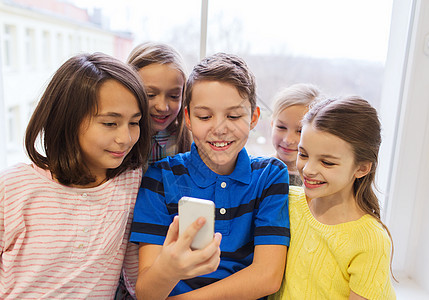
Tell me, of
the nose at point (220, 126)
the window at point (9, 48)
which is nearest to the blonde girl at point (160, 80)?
the nose at point (220, 126)

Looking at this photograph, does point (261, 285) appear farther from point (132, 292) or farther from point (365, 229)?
point (132, 292)

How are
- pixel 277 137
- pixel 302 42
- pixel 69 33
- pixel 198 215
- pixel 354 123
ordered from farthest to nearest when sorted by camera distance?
pixel 69 33 < pixel 302 42 < pixel 277 137 < pixel 354 123 < pixel 198 215

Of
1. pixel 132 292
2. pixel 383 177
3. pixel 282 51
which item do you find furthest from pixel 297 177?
pixel 132 292

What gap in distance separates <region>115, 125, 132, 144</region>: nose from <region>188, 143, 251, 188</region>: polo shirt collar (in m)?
0.16

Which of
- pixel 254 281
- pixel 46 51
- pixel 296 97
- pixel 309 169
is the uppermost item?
pixel 46 51

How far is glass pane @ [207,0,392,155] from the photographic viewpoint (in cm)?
126

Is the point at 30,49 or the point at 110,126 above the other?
the point at 30,49

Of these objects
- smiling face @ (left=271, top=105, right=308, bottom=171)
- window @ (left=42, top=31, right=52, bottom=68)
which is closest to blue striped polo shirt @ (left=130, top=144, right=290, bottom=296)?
smiling face @ (left=271, top=105, right=308, bottom=171)

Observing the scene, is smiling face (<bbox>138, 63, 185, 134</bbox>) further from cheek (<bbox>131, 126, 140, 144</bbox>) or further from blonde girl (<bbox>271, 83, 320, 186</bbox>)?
blonde girl (<bbox>271, 83, 320, 186</bbox>)

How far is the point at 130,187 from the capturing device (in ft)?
2.99

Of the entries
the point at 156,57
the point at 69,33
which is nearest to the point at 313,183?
the point at 156,57

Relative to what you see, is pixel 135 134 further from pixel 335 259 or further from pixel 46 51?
pixel 46 51

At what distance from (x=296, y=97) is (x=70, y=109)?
1.95 feet

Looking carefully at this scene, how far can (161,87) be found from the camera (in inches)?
39.5
